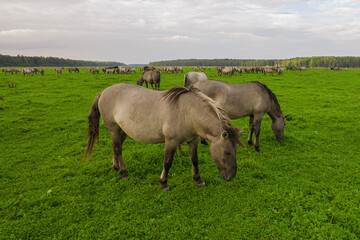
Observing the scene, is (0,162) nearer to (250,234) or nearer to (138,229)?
(138,229)

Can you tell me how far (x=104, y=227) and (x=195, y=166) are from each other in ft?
8.00

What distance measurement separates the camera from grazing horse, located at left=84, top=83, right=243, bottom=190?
394 centimetres

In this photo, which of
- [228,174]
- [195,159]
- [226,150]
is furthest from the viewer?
[195,159]

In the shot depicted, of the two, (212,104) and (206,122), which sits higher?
(212,104)

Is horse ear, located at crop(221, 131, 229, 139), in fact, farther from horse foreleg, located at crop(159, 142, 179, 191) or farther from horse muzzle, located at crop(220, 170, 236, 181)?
horse foreleg, located at crop(159, 142, 179, 191)

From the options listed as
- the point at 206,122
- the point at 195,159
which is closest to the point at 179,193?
the point at 195,159

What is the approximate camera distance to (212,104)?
412 centimetres

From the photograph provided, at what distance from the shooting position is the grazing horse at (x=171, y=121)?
12.9ft

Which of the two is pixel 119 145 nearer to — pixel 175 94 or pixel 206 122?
pixel 175 94

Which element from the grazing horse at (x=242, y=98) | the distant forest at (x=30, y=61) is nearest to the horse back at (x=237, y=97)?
the grazing horse at (x=242, y=98)

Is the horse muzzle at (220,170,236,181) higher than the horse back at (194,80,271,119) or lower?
lower

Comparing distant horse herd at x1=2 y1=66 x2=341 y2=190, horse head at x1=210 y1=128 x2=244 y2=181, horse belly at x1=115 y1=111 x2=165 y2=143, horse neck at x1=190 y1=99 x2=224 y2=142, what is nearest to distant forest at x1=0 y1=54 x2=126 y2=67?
distant horse herd at x1=2 y1=66 x2=341 y2=190

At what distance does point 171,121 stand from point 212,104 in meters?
0.98

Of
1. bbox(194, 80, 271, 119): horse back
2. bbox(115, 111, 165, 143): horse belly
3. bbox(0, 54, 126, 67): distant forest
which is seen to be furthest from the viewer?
bbox(0, 54, 126, 67): distant forest
